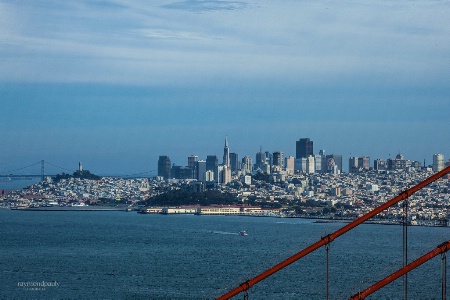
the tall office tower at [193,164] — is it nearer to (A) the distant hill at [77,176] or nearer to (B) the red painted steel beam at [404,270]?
(A) the distant hill at [77,176]

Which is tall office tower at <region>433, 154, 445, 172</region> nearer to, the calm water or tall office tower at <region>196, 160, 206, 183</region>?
tall office tower at <region>196, 160, 206, 183</region>

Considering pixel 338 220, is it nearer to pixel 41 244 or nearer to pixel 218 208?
pixel 218 208

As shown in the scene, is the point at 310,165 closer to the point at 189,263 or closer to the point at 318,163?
the point at 318,163

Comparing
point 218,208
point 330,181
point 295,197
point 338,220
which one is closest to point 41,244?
point 338,220

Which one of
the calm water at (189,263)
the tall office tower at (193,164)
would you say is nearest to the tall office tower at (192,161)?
the tall office tower at (193,164)

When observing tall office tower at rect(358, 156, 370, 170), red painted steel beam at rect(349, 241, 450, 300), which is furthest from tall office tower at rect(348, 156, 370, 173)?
red painted steel beam at rect(349, 241, 450, 300)
